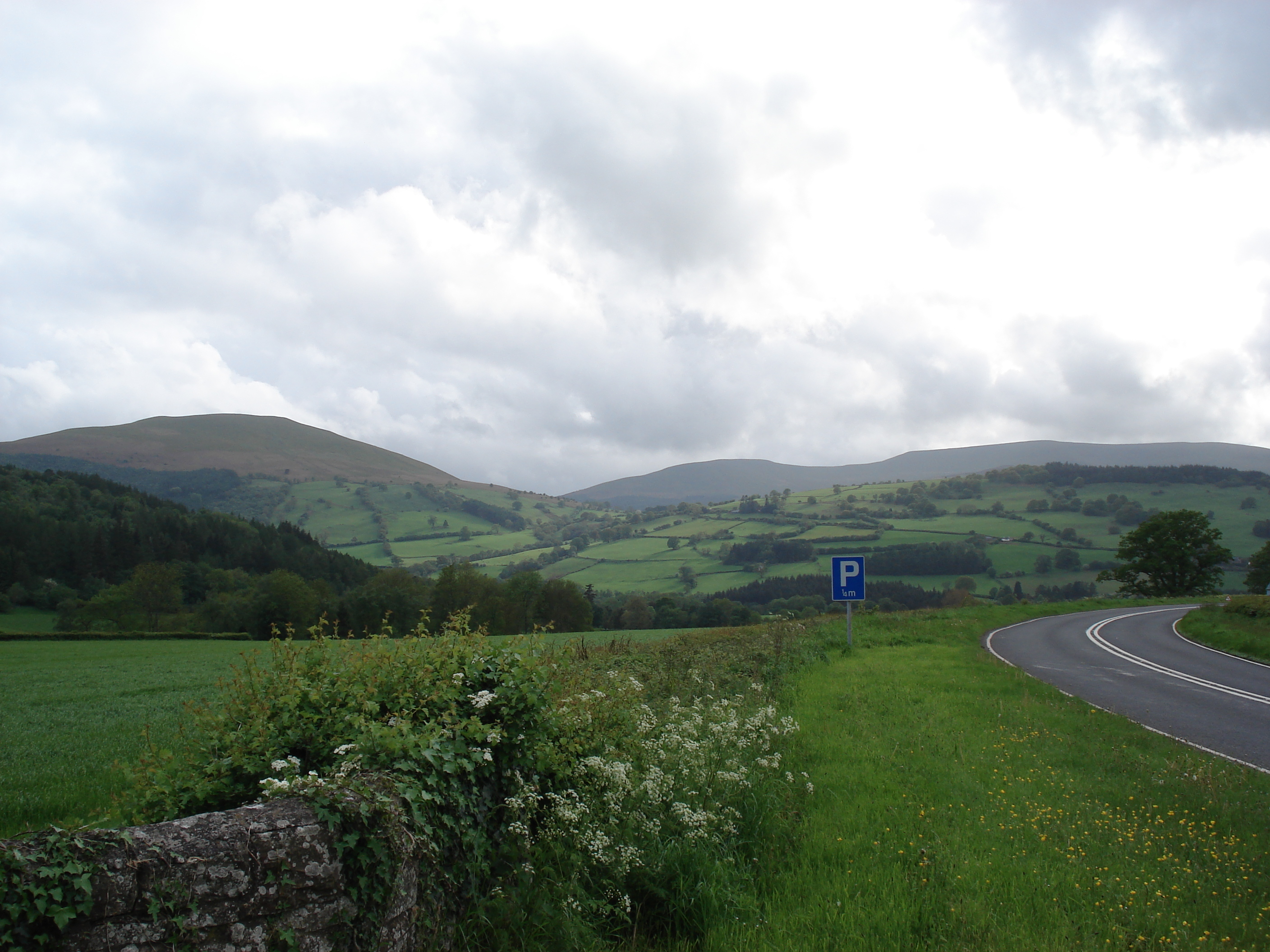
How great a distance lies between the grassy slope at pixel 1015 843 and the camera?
16.9 feet

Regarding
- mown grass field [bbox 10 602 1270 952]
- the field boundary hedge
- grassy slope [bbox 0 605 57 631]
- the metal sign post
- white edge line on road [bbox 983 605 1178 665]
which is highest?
the metal sign post

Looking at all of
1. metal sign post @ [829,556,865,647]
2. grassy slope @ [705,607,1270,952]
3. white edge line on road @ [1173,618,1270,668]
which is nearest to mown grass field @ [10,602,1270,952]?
grassy slope @ [705,607,1270,952]

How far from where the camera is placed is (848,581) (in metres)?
23.2

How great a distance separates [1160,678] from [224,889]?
883 inches

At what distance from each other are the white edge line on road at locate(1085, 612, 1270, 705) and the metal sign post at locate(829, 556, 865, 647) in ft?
27.3

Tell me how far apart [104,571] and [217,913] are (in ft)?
389

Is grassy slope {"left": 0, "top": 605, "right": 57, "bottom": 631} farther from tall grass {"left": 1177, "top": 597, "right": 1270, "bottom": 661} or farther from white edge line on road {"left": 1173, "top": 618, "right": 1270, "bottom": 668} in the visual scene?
tall grass {"left": 1177, "top": 597, "right": 1270, "bottom": 661}

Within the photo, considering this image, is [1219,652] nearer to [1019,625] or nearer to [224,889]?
[1019,625]

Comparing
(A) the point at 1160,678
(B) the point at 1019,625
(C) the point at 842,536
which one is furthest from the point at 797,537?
(A) the point at 1160,678

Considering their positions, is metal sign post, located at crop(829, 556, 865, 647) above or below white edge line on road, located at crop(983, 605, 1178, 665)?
above

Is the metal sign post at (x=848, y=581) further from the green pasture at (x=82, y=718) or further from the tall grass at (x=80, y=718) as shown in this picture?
the tall grass at (x=80, y=718)

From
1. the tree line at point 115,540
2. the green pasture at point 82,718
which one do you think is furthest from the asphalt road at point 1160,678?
the tree line at point 115,540

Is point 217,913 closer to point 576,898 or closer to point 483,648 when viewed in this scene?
point 576,898

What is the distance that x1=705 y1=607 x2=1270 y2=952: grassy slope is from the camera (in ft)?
16.9
